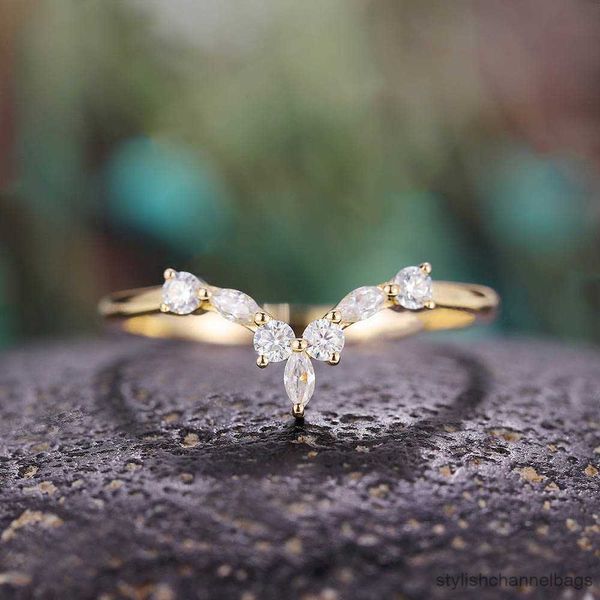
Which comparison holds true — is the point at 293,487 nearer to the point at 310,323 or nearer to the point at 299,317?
the point at 310,323

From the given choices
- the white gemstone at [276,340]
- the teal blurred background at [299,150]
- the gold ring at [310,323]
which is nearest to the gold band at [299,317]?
the gold ring at [310,323]

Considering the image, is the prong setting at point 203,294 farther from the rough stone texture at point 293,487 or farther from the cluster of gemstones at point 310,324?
the rough stone texture at point 293,487

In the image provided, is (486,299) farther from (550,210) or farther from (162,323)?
(550,210)

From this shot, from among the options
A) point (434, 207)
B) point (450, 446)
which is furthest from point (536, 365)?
point (434, 207)

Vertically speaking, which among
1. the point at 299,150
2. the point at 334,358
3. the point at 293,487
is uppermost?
the point at 299,150

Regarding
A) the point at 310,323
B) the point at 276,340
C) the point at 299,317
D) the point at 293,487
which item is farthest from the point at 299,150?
the point at 293,487

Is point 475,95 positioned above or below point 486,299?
above
